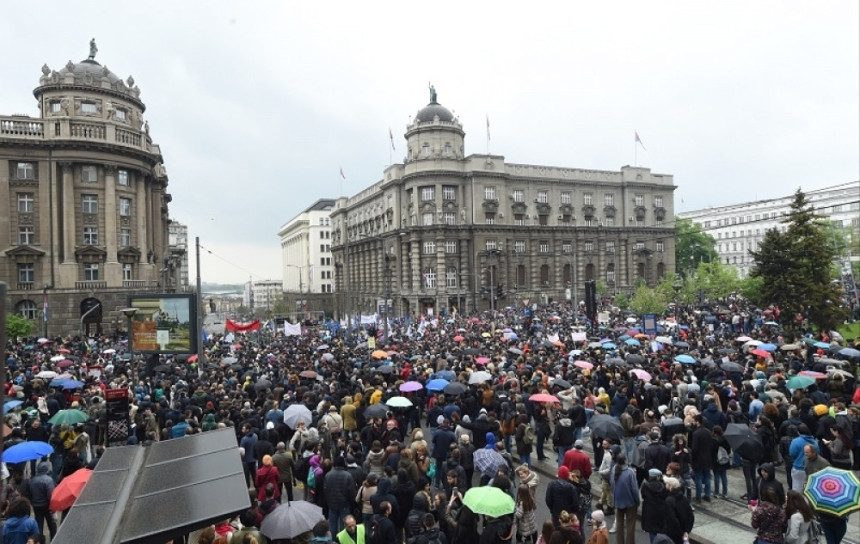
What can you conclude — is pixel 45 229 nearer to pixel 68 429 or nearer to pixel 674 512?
pixel 68 429

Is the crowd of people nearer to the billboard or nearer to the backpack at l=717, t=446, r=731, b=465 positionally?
the backpack at l=717, t=446, r=731, b=465

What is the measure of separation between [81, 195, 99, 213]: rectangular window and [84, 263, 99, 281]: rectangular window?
4.46m

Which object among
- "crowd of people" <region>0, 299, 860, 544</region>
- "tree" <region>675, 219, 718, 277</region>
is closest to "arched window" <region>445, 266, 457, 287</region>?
"crowd of people" <region>0, 299, 860, 544</region>

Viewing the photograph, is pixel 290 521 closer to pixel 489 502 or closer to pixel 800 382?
pixel 489 502

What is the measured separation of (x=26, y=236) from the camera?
46812 millimetres

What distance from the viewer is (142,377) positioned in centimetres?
2483

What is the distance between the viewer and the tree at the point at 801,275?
2961 centimetres

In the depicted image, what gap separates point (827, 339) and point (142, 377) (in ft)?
101

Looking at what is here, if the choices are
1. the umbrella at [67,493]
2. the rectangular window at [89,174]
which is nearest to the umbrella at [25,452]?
the umbrella at [67,493]


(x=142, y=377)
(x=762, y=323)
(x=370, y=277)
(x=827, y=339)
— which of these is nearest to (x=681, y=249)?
(x=370, y=277)

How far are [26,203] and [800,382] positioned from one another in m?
53.0

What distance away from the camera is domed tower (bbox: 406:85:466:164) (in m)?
69.1

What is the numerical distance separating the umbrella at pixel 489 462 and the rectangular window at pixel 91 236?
4792 cm

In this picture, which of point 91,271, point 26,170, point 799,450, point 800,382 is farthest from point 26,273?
point 799,450
